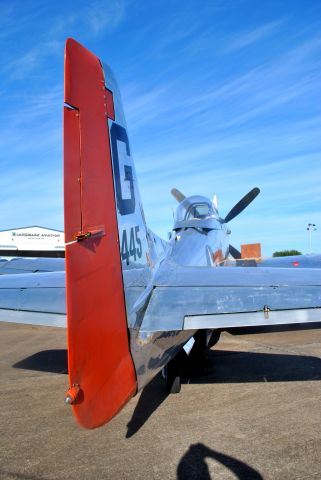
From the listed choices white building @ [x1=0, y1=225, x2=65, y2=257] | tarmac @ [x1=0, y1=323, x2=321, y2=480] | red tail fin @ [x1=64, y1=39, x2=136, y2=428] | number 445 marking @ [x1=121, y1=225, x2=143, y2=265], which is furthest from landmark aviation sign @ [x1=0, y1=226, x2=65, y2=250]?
red tail fin @ [x1=64, y1=39, x2=136, y2=428]

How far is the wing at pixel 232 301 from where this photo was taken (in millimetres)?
3664

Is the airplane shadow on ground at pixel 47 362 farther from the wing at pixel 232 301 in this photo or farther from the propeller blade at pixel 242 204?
the propeller blade at pixel 242 204

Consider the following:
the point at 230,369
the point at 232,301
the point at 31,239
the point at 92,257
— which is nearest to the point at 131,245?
the point at 92,257

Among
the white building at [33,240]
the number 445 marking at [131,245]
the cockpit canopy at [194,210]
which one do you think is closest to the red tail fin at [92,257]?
the number 445 marking at [131,245]

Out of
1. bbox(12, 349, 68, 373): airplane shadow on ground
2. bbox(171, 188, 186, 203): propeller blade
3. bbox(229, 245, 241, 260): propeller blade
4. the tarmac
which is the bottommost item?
bbox(12, 349, 68, 373): airplane shadow on ground

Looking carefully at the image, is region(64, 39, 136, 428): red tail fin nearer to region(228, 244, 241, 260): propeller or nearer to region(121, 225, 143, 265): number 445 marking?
region(121, 225, 143, 265): number 445 marking

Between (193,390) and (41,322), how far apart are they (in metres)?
2.35

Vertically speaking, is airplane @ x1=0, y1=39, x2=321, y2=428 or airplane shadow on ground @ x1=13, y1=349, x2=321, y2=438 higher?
airplane @ x1=0, y1=39, x2=321, y2=428

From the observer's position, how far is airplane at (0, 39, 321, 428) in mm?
2824

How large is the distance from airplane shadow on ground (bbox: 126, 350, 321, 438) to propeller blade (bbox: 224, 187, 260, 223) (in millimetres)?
6141

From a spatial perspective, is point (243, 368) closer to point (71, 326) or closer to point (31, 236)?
point (71, 326)

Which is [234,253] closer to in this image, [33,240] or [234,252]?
[234,252]

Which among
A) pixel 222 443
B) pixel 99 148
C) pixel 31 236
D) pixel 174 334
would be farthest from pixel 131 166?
pixel 31 236

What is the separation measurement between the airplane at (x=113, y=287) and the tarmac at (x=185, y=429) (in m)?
0.82
